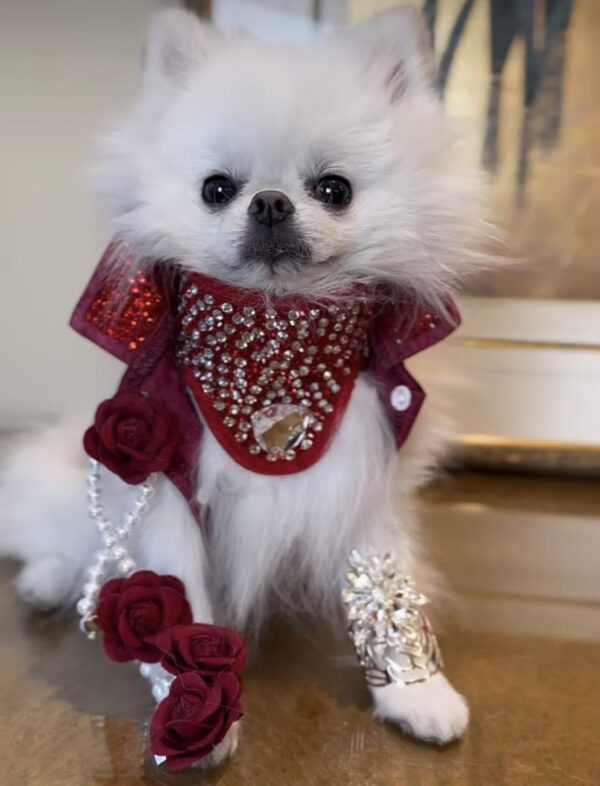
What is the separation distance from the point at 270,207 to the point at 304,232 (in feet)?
0.10

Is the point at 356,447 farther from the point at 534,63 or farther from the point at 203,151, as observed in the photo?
the point at 534,63

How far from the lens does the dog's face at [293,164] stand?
60 cm

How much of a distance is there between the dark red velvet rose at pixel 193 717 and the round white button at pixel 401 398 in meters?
A: 0.25

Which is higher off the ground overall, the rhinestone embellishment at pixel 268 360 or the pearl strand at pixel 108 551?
the rhinestone embellishment at pixel 268 360

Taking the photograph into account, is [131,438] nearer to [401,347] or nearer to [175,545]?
[175,545]

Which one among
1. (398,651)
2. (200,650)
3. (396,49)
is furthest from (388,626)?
(396,49)

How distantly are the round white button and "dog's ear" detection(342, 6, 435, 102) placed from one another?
0.24 meters

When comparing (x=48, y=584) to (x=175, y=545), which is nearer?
(x=175, y=545)

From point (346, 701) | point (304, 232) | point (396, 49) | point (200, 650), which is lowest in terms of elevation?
point (346, 701)

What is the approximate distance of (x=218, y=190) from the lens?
0.62m

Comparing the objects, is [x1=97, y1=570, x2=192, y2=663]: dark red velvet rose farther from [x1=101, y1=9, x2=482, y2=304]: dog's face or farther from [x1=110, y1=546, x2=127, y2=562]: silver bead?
[x1=101, y1=9, x2=482, y2=304]: dog's face

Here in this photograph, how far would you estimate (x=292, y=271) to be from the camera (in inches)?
23.7

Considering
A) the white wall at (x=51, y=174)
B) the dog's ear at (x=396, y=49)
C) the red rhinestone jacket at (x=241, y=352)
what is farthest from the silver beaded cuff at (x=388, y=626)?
the white wall at (x=51, y=174)

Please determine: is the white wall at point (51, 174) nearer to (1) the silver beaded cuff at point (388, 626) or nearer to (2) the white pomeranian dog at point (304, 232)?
(2) the white pomeranian dog at point (304, 232)
